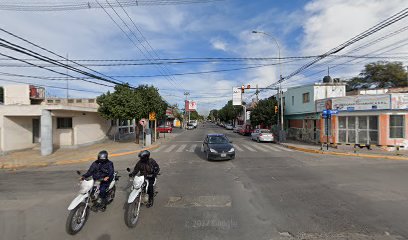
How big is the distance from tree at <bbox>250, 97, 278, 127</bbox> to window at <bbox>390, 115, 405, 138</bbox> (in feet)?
44.6

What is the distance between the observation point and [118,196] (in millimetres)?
7523

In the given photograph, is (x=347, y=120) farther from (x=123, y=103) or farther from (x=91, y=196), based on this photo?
(x=91, y=196)

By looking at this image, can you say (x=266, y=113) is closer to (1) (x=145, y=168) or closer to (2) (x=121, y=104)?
(2) (x=121, y=104)

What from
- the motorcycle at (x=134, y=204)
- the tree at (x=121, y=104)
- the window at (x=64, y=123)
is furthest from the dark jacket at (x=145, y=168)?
the window at (x=64, y=123)

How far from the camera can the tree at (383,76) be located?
41.4 meters

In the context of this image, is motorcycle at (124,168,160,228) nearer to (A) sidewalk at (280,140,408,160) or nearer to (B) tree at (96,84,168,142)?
(A) sidewalk at (280,140,408,160)

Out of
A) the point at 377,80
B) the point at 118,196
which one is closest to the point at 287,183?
the point at 118,196

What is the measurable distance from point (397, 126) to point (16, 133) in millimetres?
28288

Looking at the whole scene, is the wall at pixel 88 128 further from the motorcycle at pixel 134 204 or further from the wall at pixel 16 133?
the motorcycle at pixel 134 204

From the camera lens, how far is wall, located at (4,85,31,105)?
22789 millimetres

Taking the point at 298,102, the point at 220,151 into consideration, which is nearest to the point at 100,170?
the point at 220,151

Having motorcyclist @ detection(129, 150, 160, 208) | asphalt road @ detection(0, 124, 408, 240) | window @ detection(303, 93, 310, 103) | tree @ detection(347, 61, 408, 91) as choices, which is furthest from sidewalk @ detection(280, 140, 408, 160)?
tree @ detection(347, 61, 408, 91)

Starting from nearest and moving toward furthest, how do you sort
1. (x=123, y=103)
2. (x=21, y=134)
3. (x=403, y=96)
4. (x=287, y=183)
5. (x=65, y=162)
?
(x=287, y=183) → (x=65, y=162) → (x=403, y=96) → (x=21, y=134) → (x=123, y=103)

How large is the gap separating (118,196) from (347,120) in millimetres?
19091
